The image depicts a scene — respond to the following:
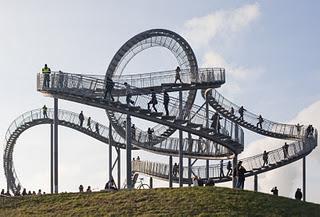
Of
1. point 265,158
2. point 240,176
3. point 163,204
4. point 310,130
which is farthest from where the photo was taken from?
point 310,130

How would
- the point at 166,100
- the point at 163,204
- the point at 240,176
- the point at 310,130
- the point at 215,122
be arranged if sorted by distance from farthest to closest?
the point at 310,130 < the point at 215,122 < the point at 166,100 < the point at 240,176 < the point at 163,204

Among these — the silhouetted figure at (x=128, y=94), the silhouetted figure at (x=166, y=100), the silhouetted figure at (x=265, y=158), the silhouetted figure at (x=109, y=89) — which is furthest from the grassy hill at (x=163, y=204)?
the silhouetted figure at (x=265, y=158)

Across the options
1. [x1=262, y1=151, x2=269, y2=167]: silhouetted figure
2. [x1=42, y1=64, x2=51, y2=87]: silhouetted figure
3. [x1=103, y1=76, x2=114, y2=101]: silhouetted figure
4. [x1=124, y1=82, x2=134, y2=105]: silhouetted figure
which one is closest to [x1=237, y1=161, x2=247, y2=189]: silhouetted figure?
[x1=124, y1=82, x2=134, y2=105]: silhouetted figure

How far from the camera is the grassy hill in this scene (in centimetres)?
3884

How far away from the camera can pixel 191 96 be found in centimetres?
6462

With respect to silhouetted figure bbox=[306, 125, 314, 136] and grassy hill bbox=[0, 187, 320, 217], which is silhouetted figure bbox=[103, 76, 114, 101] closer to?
grassy hill bbox=[0, 187, 320, 217]

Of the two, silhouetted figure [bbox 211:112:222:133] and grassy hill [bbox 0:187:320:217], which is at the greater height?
silhouetted figure [bbox 211:112:222:133]

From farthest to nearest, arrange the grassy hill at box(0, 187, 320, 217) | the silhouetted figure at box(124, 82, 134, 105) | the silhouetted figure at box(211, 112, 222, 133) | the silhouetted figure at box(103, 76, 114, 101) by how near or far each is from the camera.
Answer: the silhouetted figure at box(211, 112, 222, 133) → the silhouetted figure at box(124, 82, 134, 105) → the silhouetted figure at box(103, 76, 114, 101) → the grassy hill at box(0, 187, 320, 217)

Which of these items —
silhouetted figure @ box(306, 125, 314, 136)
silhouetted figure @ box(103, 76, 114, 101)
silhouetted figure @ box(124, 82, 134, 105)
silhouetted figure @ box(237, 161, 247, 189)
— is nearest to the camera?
silhouetted figure @ box(237, 161, 247, 189)

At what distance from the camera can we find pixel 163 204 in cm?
3966

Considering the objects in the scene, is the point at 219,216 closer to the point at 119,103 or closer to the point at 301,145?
the point at 119,103

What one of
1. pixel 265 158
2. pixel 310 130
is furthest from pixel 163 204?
pixel 310 130

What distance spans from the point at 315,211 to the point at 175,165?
25.2 meters

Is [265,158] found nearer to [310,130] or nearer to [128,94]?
[310,130]
